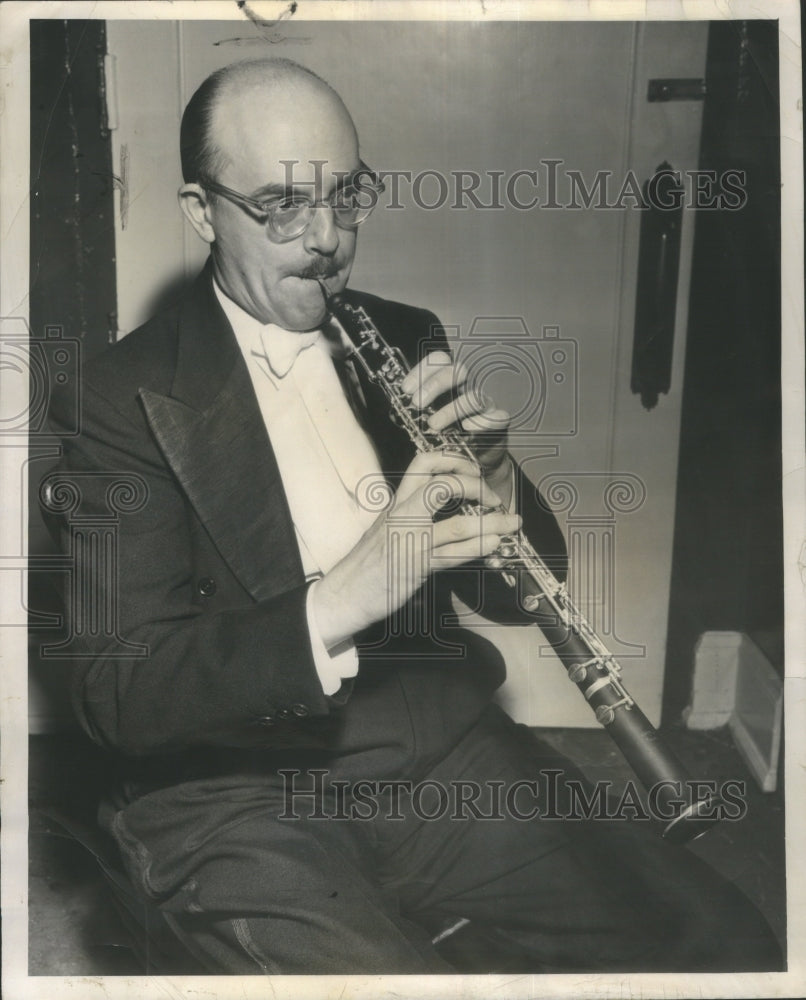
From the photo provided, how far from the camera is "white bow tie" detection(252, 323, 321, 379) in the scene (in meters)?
1.62

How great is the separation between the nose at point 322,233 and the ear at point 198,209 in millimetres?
146

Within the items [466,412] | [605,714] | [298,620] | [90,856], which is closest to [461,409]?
[466,412]

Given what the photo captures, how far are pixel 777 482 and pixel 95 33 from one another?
1.27 m

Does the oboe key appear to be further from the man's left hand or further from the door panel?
the man's left hand

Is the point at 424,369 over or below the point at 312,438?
over

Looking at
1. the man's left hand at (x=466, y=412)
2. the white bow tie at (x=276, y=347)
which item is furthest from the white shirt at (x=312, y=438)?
the man's left hand at (x=466, y=412)

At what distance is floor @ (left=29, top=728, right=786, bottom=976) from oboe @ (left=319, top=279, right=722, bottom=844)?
3cm

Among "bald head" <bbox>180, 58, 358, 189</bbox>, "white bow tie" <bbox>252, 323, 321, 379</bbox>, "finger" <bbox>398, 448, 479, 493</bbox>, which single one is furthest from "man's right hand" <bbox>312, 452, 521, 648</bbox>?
"bald head" <bbox>180, 58, 358, 189</bbox>

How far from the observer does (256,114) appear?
5.19 ft

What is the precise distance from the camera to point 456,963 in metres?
1.66

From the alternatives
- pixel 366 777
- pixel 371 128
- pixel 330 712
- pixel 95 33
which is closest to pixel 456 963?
pixel 366 777

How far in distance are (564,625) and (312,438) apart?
1.57ft

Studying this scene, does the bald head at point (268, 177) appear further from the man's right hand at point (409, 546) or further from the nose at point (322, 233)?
the man's right hand at point (409, 546)

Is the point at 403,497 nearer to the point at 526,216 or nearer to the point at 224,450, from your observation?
the point at 224,450
